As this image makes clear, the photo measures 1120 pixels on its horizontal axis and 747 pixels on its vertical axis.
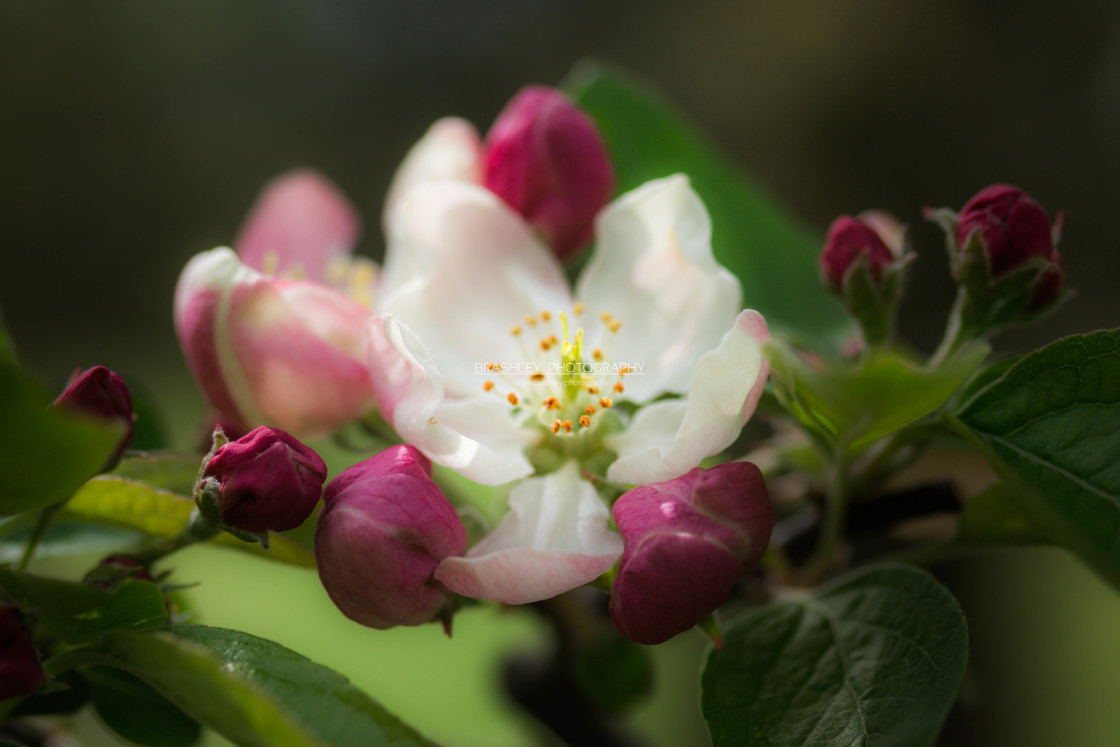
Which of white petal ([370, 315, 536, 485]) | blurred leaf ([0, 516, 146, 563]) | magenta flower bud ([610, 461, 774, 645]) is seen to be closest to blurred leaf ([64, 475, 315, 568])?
blurred leaf ([0, 516, 146, 563])

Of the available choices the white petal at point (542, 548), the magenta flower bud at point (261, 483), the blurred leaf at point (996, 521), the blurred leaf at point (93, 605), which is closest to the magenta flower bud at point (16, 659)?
the blurred leaf at point (93, 605)

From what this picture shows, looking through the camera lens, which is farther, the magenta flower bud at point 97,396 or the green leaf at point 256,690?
the magenta flower bud at point 97,396

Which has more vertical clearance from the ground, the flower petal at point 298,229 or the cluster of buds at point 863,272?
the cluster of buds at point 863,272

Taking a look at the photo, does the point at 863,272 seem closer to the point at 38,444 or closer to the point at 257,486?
the point at 257,486

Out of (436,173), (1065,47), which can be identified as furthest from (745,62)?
(436,173)

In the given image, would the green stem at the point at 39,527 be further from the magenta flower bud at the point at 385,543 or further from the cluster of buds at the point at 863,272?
the cluster of buds at the point at 863,272

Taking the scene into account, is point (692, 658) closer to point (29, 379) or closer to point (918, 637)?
point (918, 637)

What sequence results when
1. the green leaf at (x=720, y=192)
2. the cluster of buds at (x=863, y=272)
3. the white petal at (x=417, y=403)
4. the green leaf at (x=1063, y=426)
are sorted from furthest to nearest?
the green leaf at (x=720, y=192) → the cluster of buds at (x=863, y=272) → the white petal at (x=417, y=403) → the green leaf at (x=1063, y=426)

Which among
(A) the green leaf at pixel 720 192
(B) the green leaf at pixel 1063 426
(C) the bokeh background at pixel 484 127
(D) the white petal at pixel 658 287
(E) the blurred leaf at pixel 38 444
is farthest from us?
(C) the bokeh background at pixel 484 127
